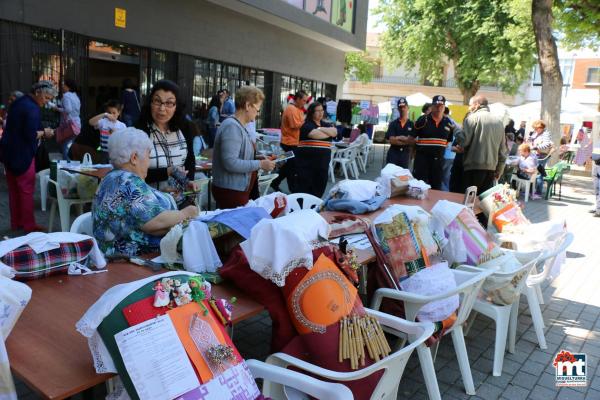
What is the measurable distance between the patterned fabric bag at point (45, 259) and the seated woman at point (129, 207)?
234 millimetres

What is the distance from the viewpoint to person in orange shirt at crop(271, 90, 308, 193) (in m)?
6.73

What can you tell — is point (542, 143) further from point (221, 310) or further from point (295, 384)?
point (221, 310)

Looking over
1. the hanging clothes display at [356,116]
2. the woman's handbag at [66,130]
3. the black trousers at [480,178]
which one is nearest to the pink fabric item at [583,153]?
the hanging clothes display at [356,116]

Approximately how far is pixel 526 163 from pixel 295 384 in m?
9.69

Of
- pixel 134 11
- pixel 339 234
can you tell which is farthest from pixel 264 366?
pixel 134 11

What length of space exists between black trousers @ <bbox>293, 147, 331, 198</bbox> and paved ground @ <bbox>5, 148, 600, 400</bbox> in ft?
8.45

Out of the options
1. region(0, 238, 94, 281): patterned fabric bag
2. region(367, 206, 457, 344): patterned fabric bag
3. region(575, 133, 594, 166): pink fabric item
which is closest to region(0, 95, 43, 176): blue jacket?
region(0, 238, 94, 281): patterned fabric bag

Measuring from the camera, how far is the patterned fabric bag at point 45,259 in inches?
82.2

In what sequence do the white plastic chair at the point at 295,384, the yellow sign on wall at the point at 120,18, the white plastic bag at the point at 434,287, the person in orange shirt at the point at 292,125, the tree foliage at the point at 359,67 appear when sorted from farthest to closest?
the tree foliage at the point at 359,67
the yellow sign on wall at the point at 120,18
the person in orange shirt at the point at 292,125
the white plastic bag at the point at 434,287
the white plastic chair at the point at 295,384

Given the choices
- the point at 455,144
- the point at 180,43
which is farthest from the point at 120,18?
the point at 455,144

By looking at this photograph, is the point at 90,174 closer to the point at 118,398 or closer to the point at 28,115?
the point at 28,115

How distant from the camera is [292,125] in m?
6.98

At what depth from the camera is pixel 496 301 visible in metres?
3.28

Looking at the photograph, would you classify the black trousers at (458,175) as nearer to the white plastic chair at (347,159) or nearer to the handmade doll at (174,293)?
the white plastic chair at (347,159)
